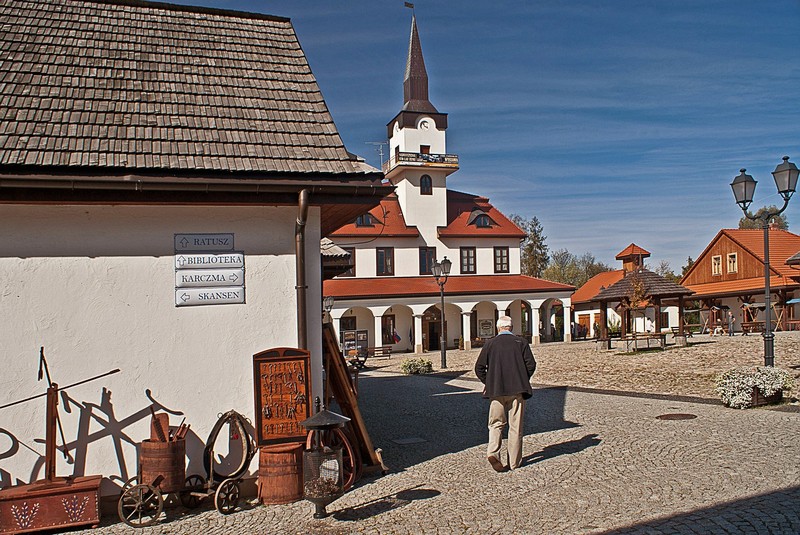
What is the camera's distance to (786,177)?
12992 mm

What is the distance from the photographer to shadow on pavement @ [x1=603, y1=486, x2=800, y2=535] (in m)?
5.71

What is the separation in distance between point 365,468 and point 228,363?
6.75ft

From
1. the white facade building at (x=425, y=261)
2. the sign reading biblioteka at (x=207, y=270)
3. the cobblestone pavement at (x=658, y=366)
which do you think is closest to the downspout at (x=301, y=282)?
the sign reading biblioteka at (x=207, y=270)

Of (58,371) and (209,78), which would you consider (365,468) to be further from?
(209,78)

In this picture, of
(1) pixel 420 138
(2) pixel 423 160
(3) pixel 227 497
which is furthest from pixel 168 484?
(1) pixel 420 138

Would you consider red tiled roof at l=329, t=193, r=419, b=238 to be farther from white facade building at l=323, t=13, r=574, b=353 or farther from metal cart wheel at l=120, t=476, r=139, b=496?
metal cart wheel at l=120, t=476, r=139, b=496

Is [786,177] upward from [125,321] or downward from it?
upward

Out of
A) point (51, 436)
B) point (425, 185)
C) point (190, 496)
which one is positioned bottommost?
point (190, 496)

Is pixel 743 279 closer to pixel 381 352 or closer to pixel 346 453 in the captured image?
pixel 381 352

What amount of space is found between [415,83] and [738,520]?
149ft

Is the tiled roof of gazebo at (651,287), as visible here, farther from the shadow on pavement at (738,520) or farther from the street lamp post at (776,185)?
the shadow on pavement at (738,520)

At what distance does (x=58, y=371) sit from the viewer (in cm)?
681

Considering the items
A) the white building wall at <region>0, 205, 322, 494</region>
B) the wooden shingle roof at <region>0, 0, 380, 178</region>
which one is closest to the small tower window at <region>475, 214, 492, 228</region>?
the wooden shingle roof at <region>0, 0, 380, 178</region>

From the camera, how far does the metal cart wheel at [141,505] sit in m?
6.35
